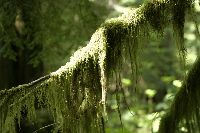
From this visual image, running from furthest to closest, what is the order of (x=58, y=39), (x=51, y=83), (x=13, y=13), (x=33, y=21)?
(x=58, y=39) < (x=33, y=21) < (x=13, y=13) < (x=51, y=83)

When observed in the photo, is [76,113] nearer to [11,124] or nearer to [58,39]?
[11,124]

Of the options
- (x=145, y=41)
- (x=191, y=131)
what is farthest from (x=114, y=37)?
(x=191, y=131)

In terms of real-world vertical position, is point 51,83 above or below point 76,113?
above

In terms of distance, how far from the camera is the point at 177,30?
2191mm

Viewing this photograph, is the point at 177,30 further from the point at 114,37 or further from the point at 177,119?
the point at 177,119

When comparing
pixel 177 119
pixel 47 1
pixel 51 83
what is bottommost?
pixel 177 119

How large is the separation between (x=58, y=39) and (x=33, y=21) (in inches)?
27.2

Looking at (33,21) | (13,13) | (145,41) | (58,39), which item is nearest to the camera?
(145,41)

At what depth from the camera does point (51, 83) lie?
1941mm

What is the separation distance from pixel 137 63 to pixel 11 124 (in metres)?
1.68

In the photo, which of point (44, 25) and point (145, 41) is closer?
point (145, 41)

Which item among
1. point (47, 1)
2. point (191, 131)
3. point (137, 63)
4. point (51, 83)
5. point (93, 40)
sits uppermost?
point (47, 1)

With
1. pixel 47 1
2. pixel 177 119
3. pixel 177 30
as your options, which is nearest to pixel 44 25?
pixel 47 1

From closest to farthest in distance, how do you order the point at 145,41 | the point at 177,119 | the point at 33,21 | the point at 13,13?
1. the point at 145,41
2. the point at 177,119
3. the point at 13,13
4. the point at 33,21
